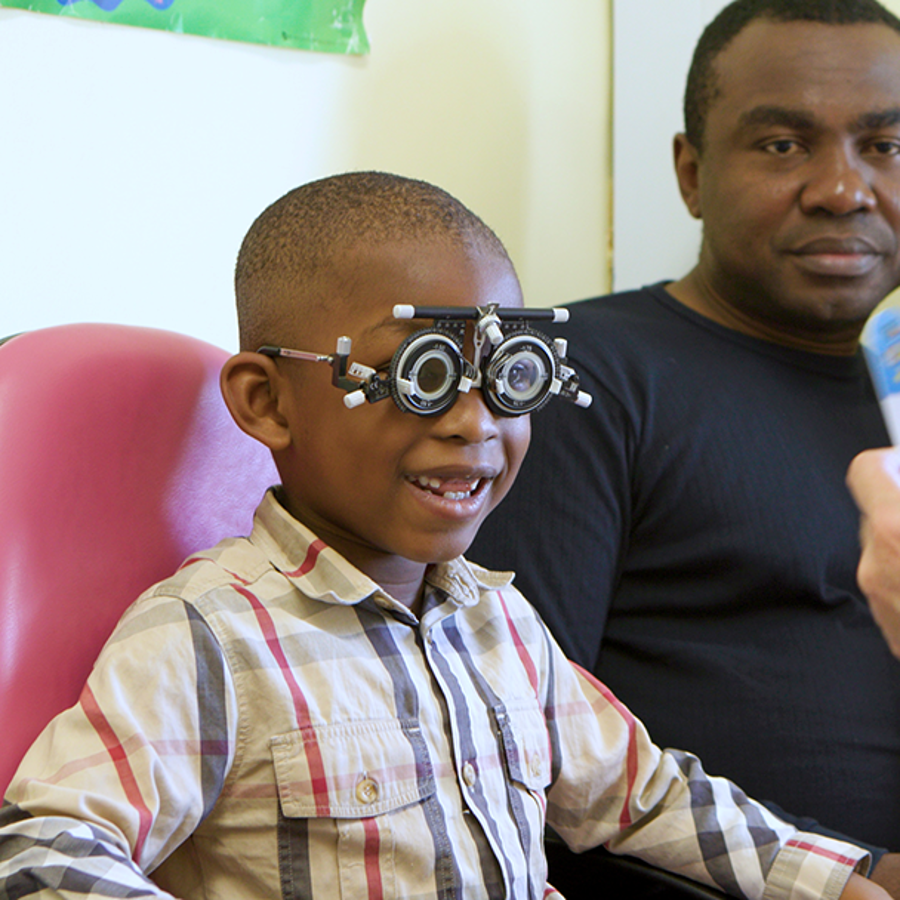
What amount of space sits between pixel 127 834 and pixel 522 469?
0.68 meters

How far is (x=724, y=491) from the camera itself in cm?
129

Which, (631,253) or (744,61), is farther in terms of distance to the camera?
(631,253)

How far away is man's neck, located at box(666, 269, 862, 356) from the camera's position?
151 cm

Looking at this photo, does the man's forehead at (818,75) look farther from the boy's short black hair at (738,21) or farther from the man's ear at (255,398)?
the man's ear at (255,398)

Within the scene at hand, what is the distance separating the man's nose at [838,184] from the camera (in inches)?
55.5

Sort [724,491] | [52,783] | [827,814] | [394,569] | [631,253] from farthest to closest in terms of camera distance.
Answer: [631,253] < [724,491] < [827,814] < [394,569] < [52,783]

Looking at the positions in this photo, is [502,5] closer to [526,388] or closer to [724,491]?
[724,491]

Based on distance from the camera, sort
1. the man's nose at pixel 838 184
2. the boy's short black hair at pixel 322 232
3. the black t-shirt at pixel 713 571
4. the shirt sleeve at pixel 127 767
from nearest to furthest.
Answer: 1. the shirt sleeve at pixel 127 767
2. the boy's short black hair at pixel 322 232
3. the black t-shirt at pixel 713 571
4. the man's nose at pixel 838 184

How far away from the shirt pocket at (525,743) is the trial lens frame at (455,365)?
261mm

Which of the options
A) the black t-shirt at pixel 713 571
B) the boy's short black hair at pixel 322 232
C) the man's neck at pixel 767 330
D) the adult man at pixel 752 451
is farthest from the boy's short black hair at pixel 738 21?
the boy's short black hair at pixel 322 232

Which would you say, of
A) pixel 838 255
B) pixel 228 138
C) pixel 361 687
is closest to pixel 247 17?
pixel 228 138

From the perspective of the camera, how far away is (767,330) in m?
1.51

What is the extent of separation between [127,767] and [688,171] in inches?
48.5

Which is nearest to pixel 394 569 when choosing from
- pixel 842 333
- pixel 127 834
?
pixel 127 834
